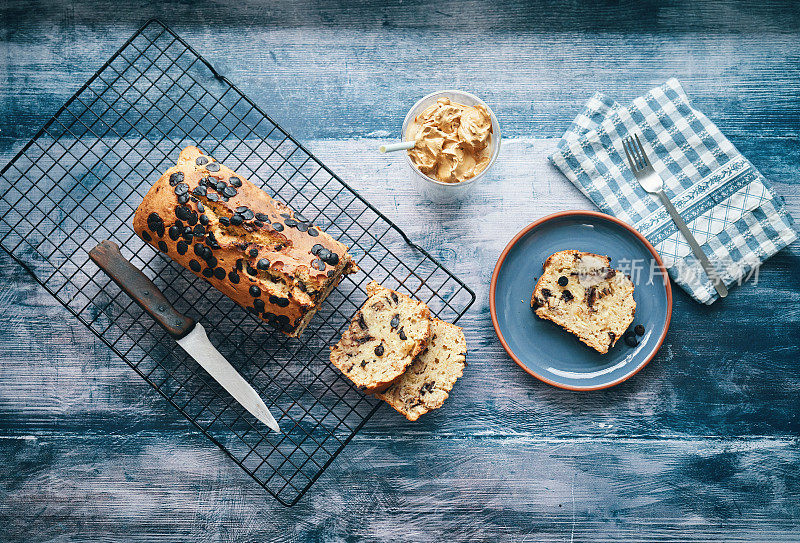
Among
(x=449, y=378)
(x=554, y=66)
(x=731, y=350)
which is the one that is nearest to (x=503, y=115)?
(x=554, y=66)

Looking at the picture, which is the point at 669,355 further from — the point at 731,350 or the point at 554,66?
the point at 554,66

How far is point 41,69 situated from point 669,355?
13.4 feet

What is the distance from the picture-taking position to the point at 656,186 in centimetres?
345

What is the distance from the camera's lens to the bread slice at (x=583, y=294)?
128 inches

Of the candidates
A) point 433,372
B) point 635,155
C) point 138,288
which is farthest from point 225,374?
point 635,155

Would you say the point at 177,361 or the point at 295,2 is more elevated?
the point at 295,2

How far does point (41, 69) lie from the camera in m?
3.58

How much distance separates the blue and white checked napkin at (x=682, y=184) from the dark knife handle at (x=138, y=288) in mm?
2287

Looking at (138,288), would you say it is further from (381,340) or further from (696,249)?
(696,249)

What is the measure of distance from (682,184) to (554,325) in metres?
1.13

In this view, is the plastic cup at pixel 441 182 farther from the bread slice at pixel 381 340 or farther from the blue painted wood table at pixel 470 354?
the bread slice at pixel 381 340

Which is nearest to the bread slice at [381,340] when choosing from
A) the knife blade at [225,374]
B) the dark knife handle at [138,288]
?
the knife blade at [225,374]

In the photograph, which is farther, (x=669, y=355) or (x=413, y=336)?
(x=669, y=355)

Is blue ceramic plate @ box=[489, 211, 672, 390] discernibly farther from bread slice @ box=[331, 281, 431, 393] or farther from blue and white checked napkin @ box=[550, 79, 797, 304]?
bread slice @ box=[331, 281, 431, 393]
